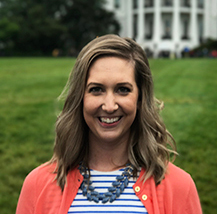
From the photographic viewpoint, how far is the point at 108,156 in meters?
2.07

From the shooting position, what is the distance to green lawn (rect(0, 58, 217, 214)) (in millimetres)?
4789

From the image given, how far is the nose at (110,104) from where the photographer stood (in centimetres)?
190

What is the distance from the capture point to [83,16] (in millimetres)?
41562

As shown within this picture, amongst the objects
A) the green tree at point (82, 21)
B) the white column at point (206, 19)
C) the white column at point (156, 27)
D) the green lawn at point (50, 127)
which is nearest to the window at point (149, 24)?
the white column at point (156, 27)

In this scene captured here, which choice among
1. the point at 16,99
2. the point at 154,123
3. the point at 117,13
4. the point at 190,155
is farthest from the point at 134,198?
the point at 117,13

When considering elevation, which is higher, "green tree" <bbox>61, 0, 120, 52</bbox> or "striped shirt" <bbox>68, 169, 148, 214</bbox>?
"striped shirt" <bbox>68, 169, 148, 214</bbox>

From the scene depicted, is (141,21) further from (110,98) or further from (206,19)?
(110,98)

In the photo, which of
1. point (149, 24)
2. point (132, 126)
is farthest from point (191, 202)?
point (149, 24)

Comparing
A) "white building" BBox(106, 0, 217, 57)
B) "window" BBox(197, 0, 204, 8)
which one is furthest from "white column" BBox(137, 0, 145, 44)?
"window" BBox(197, 0, 204, 8)

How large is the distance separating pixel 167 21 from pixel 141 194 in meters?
52.1

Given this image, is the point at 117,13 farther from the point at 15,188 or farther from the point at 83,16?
the point at 15,188

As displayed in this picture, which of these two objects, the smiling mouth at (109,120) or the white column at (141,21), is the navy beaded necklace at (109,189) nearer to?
the smiling mouth at (109,120)

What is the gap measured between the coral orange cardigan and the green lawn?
1056mm

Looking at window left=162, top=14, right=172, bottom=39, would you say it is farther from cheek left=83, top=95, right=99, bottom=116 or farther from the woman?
cheek left=83, top=95, right=99, bottom=116
